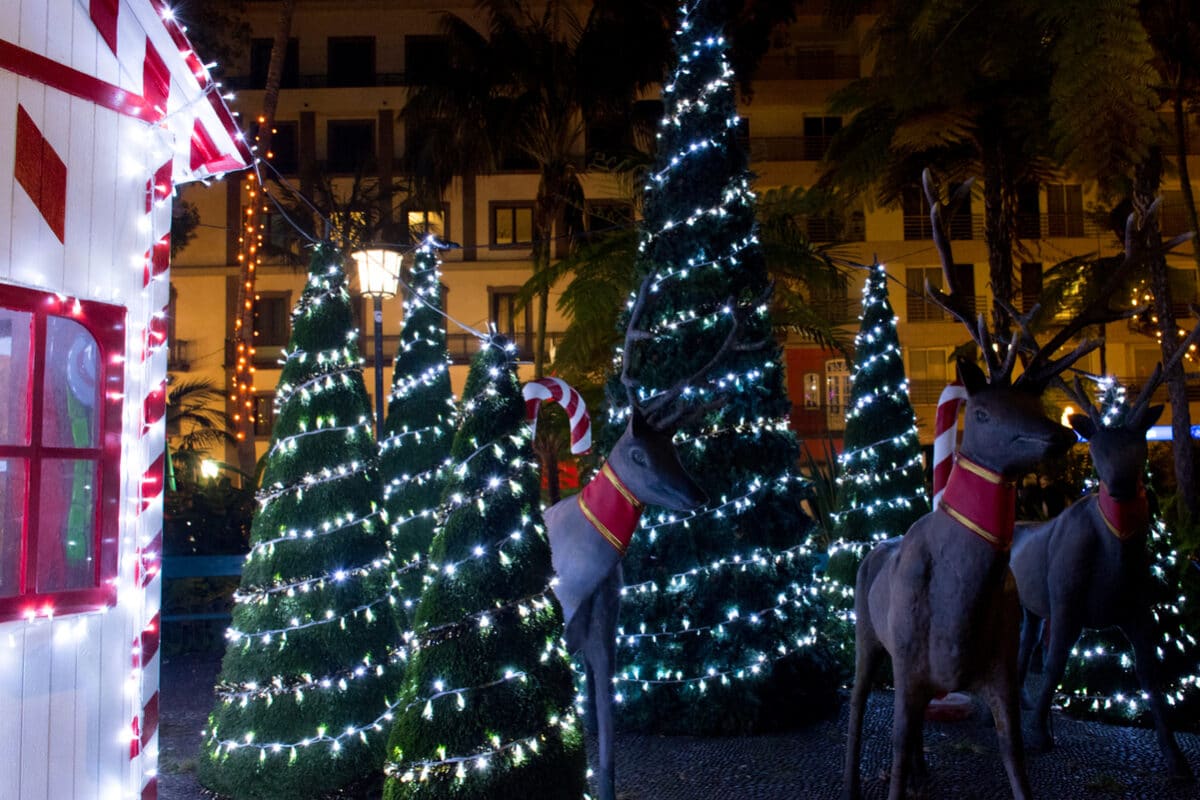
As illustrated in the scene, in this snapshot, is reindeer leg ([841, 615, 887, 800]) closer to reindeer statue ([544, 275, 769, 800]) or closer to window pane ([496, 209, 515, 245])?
reindeer statue ([544, 275, 769, 800])

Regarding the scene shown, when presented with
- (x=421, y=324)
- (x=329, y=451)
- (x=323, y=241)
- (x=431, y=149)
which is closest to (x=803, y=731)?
(x=329, y=451)

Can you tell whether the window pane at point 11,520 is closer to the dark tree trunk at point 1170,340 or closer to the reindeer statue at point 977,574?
the reindeer statue at point 977,574

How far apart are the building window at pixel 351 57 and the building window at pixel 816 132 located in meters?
14.6

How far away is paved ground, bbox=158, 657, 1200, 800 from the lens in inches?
251

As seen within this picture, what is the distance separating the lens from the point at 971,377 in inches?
200

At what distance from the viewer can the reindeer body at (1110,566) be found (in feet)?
21.5

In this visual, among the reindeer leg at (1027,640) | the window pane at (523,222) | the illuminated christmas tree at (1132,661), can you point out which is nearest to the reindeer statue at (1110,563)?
the reindeer leg at (1027,640)

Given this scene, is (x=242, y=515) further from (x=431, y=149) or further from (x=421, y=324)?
(x=431, y=149)

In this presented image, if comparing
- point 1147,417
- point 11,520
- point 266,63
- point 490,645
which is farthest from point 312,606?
point 266,63

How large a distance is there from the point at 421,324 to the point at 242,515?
171 inches

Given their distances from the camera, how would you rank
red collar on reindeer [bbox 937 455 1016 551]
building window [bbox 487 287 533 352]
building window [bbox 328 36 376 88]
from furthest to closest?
building window [bbox 328 36 376 88], building window [bbox 487 287 533 352], red collar on reindeer [bbox 937 455 1016 551]

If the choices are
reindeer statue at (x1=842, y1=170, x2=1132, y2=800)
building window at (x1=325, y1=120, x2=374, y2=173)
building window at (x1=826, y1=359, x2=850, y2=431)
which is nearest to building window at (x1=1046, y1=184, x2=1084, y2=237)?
building window at (x1=826, y1=359, x2=850, y2=431)

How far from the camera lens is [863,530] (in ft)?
32.9

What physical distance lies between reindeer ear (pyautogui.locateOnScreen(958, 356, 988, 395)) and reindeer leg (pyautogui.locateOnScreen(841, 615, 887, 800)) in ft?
5.34
